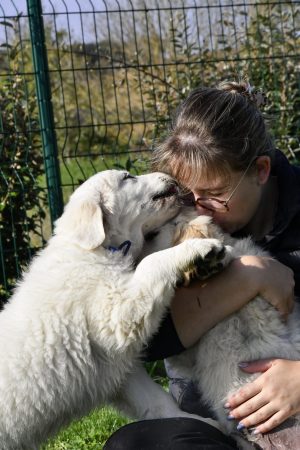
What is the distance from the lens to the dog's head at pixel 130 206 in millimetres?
3535

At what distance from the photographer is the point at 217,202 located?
11.3 ft

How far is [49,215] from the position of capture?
625 cm

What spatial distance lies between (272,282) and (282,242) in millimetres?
306

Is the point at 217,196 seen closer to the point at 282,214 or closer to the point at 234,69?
the point at 282,214

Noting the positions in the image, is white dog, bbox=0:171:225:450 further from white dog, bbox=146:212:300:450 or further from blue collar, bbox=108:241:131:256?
white dog, bbox=146:212:300:450

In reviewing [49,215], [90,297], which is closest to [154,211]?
[90,297]

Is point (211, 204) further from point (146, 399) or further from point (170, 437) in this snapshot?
point (170, 437)

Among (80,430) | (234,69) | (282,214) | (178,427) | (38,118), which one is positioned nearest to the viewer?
(178,427)

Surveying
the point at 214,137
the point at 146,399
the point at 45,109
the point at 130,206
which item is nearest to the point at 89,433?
the point at 146,399

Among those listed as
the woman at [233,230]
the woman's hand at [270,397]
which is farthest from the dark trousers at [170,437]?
the woman's hand at [270,397]

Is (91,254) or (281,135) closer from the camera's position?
(91,254)

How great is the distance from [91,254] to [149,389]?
2.13 feet

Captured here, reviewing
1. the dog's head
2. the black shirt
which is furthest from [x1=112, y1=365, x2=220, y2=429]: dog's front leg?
the dog's head

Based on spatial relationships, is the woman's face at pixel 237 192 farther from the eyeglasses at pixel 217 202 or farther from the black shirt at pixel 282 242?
the black shirt at pixel 282 242
